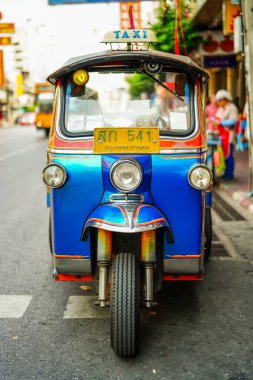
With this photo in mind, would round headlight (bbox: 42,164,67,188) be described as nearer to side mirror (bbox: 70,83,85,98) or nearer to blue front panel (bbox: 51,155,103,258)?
blue front panel (bbox: 51,155,103,258)

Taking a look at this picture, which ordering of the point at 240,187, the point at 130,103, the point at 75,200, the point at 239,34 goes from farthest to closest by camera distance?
the point at 240,187 < the point at 239,34 < the point at 130,103 < the point at 75,200

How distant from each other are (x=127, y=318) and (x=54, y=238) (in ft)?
3.03

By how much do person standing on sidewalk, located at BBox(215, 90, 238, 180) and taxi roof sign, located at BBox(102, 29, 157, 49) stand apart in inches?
263

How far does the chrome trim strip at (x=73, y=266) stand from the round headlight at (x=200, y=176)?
1.00m

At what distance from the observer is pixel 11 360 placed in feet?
11.6

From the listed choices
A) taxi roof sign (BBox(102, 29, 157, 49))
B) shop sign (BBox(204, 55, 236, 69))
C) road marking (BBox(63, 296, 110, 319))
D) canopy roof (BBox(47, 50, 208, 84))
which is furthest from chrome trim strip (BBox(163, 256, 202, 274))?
shop sign (BBox(204, 55, 236, 69))

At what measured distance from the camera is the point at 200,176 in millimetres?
3861

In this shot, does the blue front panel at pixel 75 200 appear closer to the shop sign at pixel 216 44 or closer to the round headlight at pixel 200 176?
the round headlight at pixel 200 176

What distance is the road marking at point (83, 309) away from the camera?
436 cm

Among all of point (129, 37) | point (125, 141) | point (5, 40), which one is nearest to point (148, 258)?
point (125, 141)

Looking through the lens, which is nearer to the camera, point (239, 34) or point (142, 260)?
point (142, 260)

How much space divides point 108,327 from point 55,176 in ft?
4.09

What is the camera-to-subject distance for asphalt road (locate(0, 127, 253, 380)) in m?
3.42

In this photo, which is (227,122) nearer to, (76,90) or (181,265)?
(76,90)
